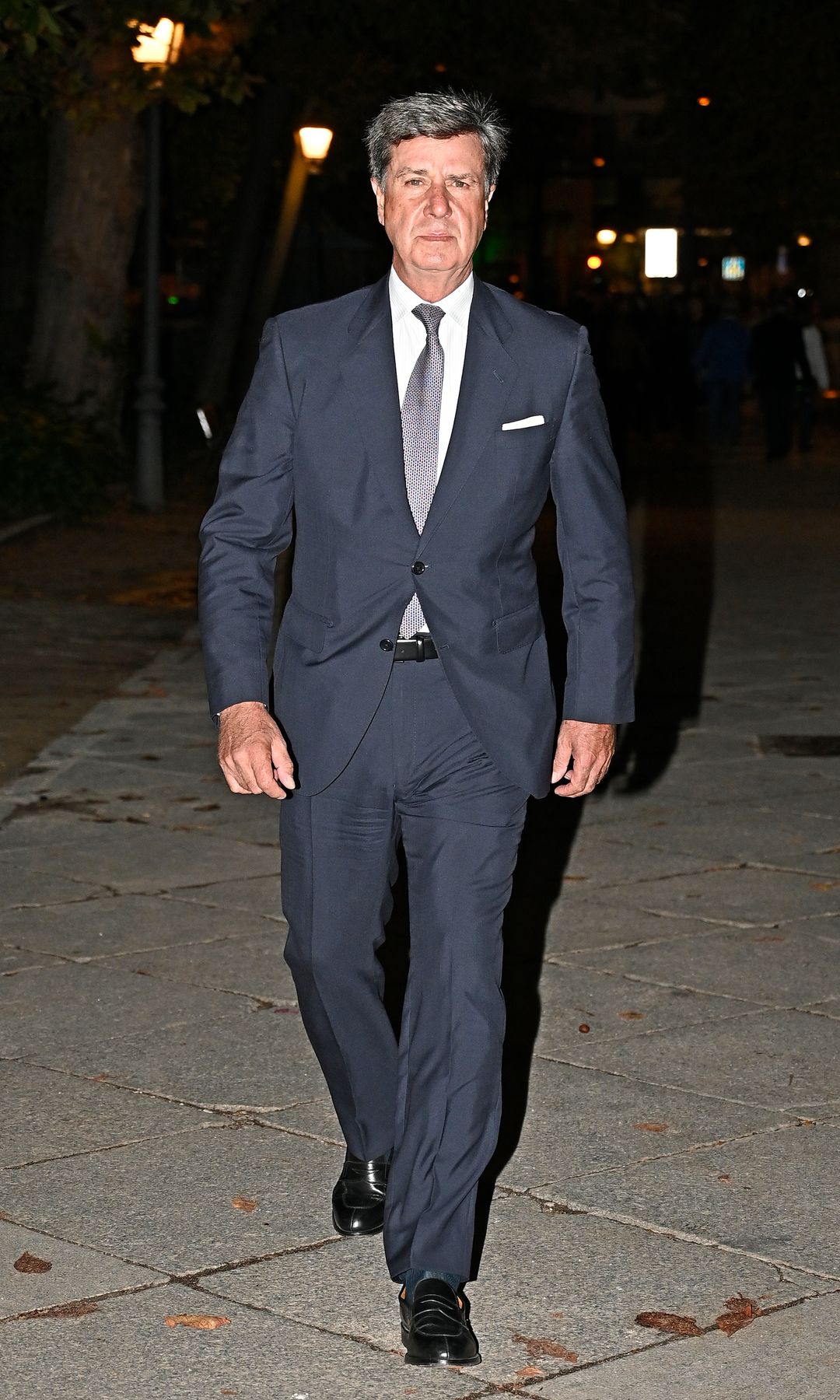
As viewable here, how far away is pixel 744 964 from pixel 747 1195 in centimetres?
173

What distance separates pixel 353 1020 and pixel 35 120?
21.4 meters

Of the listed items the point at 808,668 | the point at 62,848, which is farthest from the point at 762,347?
the point at 62,848

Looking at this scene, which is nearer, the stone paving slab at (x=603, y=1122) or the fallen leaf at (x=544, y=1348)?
the fallen leaf at (x=544, y=1348)

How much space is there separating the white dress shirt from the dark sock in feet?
4.38

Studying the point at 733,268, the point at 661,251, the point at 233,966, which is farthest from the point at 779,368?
the point at 733,268

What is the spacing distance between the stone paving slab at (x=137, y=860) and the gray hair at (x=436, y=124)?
356 centimetres

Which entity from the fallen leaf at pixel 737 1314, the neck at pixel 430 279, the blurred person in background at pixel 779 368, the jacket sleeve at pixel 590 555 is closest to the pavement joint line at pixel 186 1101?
the fallen leaf at pixel 737 1314

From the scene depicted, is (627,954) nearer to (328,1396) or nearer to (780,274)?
(328,1396)

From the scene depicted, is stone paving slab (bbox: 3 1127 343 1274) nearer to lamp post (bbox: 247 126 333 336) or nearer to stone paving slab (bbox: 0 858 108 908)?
stone paving slab (bbox: 0 858 108 908)

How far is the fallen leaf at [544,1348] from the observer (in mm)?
3520

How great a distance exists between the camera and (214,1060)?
200 inches

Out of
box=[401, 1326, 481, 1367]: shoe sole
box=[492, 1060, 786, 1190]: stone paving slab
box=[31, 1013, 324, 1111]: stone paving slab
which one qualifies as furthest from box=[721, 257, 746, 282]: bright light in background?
box=[401, 1326, 481, 1367]: shoe sole

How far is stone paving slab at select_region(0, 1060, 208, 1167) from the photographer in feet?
14.7

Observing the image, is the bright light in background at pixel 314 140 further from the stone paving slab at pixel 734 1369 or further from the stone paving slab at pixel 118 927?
the stone paving slab at pixel 734 1369
